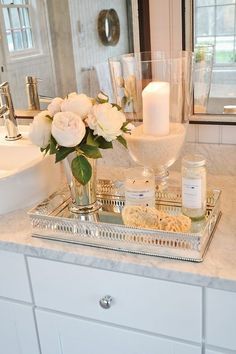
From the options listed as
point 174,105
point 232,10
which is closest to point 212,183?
point 174,105

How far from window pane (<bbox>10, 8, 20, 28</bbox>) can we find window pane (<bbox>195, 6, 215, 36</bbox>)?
64cm

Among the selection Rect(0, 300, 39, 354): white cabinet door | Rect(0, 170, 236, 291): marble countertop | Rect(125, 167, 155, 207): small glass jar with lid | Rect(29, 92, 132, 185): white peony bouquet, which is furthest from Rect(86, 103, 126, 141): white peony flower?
Rect(0, 300, 39, 354): white cabinet door

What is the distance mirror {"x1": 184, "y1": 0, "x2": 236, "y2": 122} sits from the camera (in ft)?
4.10

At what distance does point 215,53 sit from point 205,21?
0.09 metres

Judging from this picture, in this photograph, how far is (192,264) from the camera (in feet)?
3.10

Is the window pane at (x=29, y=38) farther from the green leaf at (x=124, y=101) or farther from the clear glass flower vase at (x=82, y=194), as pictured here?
the clear glass flower vase at (x=82, y=194)

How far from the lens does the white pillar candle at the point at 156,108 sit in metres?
1.21

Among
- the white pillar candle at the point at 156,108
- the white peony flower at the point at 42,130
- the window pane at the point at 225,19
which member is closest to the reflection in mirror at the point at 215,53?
the window pane at the point at 225,19

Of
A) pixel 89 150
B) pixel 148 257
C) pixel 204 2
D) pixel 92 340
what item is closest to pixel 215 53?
pixel 204 2

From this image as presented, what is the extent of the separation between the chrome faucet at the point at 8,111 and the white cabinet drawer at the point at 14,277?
0.51m

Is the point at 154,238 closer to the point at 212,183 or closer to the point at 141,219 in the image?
the point at 141,219

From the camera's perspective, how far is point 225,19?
1.25m

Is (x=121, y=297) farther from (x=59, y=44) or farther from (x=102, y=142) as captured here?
(x=59, y=44)

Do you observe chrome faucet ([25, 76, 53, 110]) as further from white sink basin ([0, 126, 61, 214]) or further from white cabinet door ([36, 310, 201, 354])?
white cabinet door ([36, 310, 201, 354])
